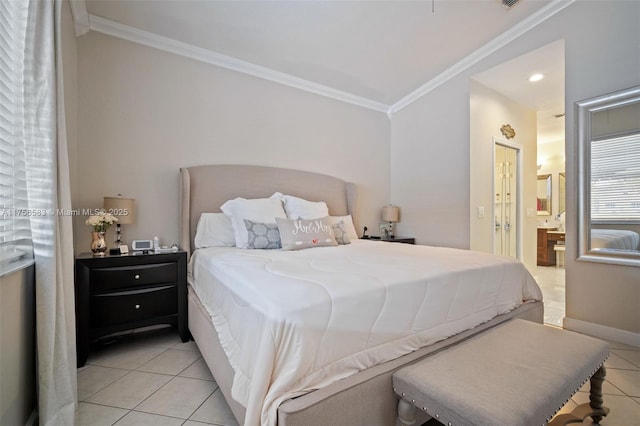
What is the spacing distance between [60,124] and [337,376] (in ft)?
6.12

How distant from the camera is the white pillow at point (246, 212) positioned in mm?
2524

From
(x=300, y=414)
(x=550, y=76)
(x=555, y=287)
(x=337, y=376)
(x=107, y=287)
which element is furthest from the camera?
(x=555, y=287)

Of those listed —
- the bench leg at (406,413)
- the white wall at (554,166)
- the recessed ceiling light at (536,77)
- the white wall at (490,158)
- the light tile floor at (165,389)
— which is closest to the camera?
the bench leg at (406,413)

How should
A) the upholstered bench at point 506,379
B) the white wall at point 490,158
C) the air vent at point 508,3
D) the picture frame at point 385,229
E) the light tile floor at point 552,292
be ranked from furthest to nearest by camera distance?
the picture frame at point 385,229 → the white wall at point 490,158 → the light tile floor at point 552,292 → the air vent at point 508,3 → the upholstered bench at point 506,379

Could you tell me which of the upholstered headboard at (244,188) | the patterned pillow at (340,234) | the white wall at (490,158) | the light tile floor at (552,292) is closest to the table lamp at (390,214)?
the upholstered headboard at (244,188)

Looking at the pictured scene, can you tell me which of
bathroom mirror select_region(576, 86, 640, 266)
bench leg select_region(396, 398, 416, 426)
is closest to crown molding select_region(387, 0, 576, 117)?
bathroom mirror select_region(576, 86, 640, 266)

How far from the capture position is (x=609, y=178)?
2.32 metres

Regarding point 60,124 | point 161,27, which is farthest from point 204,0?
point 60,124

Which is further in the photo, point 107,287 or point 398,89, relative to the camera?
point 398,89

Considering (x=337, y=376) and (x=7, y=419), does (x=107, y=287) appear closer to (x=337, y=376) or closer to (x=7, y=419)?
(x=7, y=419)

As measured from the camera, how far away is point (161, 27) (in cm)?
258

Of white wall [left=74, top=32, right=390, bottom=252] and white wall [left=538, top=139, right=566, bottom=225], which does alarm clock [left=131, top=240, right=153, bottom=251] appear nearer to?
white wall [left=74, top=32, right=390, bottom=252]

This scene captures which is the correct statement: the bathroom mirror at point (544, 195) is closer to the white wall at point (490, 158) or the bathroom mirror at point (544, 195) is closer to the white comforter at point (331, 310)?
the white wall at point (490, 158)

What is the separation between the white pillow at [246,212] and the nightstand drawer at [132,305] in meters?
0.68
